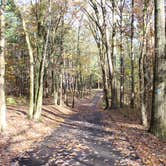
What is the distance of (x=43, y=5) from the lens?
17656mm

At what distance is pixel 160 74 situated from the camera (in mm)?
10148

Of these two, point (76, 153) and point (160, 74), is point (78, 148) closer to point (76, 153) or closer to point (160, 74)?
point (76, 153)

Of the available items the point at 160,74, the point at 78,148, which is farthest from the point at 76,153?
the point at 160,74

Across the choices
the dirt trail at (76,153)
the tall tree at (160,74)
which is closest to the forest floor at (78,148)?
the dirt trail at (76,153)

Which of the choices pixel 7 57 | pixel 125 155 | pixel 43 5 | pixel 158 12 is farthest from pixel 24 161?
pixel 7 57

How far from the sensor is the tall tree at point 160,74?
10141 millimetres

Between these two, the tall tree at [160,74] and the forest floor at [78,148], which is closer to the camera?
the forest floor at [78,148]

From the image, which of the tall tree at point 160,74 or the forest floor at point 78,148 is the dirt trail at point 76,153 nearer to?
the forest floor at point 78,148

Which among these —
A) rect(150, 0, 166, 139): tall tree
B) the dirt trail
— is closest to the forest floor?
the dirt trail

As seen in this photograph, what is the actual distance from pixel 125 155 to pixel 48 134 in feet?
16.1

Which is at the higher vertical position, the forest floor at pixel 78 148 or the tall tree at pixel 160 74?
the tall tree at pixel 160 74

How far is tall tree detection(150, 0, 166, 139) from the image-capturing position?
10141 millimetres

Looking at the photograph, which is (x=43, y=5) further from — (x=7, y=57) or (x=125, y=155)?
(x=7, y=57)

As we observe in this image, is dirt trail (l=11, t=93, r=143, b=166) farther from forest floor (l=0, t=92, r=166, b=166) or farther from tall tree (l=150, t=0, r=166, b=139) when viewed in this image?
tall tree (l=150, t=0, r=166, b=139)
